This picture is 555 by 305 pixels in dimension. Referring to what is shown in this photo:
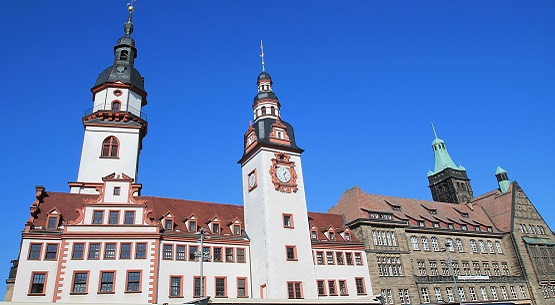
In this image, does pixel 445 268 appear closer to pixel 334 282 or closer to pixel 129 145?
pixel 334 282

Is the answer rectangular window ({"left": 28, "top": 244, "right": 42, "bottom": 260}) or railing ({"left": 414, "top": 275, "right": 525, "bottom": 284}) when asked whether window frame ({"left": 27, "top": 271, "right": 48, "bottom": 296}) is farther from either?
railing ({"left": 414, "top": 275, "right": 525, "bottom": 284})

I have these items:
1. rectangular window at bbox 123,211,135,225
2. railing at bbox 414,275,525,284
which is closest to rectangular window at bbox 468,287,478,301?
railing at bbox 414,275,525,284

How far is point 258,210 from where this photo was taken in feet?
158

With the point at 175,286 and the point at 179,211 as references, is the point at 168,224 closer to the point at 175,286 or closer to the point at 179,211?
the point at 179,211

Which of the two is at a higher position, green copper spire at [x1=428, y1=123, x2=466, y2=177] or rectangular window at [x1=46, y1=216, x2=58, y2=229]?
green copper spire at [x1=428, y1=123, x2=466, y2=177]

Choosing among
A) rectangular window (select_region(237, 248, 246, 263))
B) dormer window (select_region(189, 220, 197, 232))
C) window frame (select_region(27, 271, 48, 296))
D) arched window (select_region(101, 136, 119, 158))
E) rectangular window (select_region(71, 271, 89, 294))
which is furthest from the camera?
arched window (select_region(101, 136, 119, 158))

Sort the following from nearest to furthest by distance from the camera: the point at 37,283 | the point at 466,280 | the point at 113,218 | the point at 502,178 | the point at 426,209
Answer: the point at 37,283
the point at 113,218
the point at 466,280
the point at 426,209
the point at 502,178

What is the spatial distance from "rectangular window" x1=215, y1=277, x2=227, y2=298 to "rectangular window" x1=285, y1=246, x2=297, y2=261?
659cm

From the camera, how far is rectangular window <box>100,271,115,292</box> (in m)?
38.6

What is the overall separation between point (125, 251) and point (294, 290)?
16.2 metres

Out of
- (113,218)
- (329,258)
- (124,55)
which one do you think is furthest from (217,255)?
(124,55)

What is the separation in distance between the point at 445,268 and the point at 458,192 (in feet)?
136

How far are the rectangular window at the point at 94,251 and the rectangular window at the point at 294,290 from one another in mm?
17668

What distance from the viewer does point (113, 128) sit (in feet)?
175
